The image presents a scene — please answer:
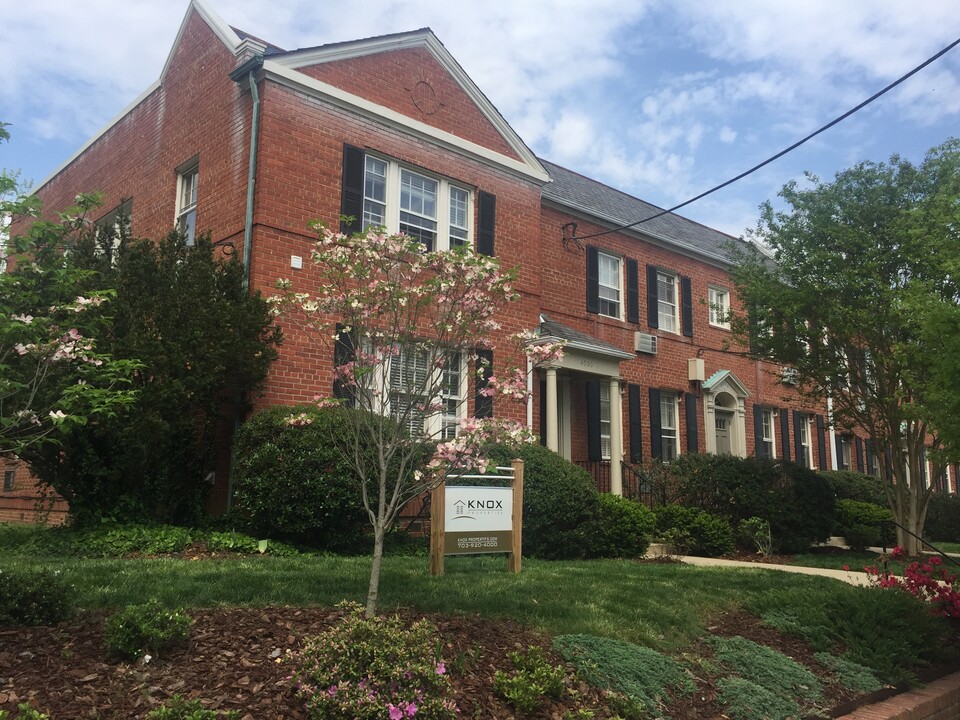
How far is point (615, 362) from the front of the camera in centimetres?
1511

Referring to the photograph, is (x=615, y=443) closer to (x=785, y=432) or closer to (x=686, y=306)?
(x=686, y=306)

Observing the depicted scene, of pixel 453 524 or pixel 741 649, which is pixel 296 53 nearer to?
pixel 453 524

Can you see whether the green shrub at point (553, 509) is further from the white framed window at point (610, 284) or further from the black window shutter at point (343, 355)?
the white framed window at point (610, 284)

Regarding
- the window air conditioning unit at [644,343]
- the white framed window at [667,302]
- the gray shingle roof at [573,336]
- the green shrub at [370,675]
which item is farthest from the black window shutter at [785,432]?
the green shrub at [370,675]

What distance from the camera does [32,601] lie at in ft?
15.0

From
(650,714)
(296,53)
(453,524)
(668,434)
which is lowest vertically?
(650,714)

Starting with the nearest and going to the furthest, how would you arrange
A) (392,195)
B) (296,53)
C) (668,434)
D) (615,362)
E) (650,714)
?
(650,714) → (296,53) → (392,195) → (615,362) → (668,434)

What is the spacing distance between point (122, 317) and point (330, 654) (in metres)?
6.13

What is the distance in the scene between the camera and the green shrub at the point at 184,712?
3426mm

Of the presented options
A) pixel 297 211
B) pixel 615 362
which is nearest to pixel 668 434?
pixel 615 362

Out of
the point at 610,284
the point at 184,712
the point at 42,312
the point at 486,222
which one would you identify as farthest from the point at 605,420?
the point at 184,712

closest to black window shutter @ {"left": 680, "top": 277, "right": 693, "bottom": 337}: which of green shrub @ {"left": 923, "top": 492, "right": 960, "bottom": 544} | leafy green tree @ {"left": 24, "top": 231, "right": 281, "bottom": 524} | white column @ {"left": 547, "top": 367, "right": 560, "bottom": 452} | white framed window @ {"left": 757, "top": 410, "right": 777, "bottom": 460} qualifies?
white framed window @ {"left": 757, "top": 410, "right": 777, "bottom": 460}

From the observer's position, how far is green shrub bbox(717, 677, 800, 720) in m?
4.93

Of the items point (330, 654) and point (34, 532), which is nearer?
point (330, 654)
